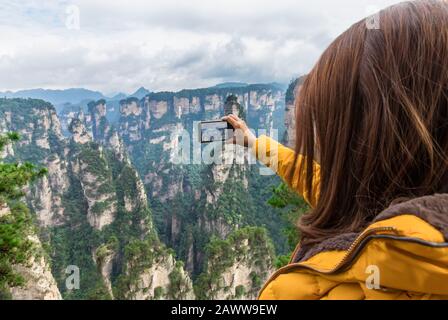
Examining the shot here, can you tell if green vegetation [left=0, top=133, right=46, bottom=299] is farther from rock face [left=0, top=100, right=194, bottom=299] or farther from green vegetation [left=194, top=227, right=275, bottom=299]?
green vegetation [left=194, top=227, right=275, bottom=299]

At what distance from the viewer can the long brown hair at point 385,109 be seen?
75cm

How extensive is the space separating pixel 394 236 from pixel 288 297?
22cm

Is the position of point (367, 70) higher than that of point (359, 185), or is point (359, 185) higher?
point (367, 70)

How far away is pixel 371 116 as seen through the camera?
29.9 inches

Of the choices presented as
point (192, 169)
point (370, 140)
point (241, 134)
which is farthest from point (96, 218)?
point (370, 140)

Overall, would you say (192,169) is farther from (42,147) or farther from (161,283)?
(161,283)

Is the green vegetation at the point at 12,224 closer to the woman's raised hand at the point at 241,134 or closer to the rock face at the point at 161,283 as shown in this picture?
the woman's raised hand at the point at 241,134

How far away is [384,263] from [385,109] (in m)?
0.27

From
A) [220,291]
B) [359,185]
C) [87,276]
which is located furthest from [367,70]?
[87,276]

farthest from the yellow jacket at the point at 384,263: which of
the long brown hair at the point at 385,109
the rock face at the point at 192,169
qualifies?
the rock face at the point at 192,169

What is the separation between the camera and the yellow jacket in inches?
23.5

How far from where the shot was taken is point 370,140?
76 centimetres

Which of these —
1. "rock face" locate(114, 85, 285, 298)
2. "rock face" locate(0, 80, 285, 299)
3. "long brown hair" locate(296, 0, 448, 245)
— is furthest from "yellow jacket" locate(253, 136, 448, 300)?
"rock face" locate(114, 85, 285, 298)
